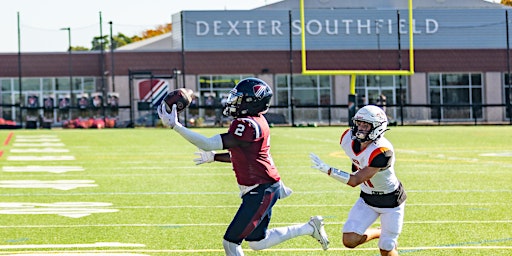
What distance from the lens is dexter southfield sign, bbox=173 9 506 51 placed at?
1887 inches

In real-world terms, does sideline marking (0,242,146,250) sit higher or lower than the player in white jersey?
lower

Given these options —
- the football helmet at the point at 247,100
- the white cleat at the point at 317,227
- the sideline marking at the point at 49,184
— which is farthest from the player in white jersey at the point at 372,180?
the sideline marking at the point at 49,184

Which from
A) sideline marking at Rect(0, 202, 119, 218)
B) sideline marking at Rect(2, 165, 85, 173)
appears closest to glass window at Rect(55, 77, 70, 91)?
sideline marking at Rect(2, 165, 85, 173)

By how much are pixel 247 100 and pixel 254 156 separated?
1.33 ft

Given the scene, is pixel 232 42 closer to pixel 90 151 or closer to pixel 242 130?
pixel 90 151

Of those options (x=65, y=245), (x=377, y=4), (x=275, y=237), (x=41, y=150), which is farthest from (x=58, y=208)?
(x=377, y=4)

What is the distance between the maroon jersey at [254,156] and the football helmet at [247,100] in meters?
0.07

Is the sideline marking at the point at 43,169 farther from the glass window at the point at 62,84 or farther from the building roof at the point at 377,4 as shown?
the building roof at the point at 377,4

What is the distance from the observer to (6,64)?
48719 mm

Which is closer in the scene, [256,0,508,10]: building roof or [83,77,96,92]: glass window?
[83,77,96,92]: glass window

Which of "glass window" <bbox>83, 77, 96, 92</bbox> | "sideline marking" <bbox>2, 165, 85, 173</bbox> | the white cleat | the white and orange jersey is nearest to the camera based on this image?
the white and orange jersey

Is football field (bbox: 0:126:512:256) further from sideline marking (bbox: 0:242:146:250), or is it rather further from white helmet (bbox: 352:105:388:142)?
white helmet (bbox: 352:105:388:142)

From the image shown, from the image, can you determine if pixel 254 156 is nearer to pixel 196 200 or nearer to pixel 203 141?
pixel 203 141

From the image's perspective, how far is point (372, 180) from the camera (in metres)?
7.63
